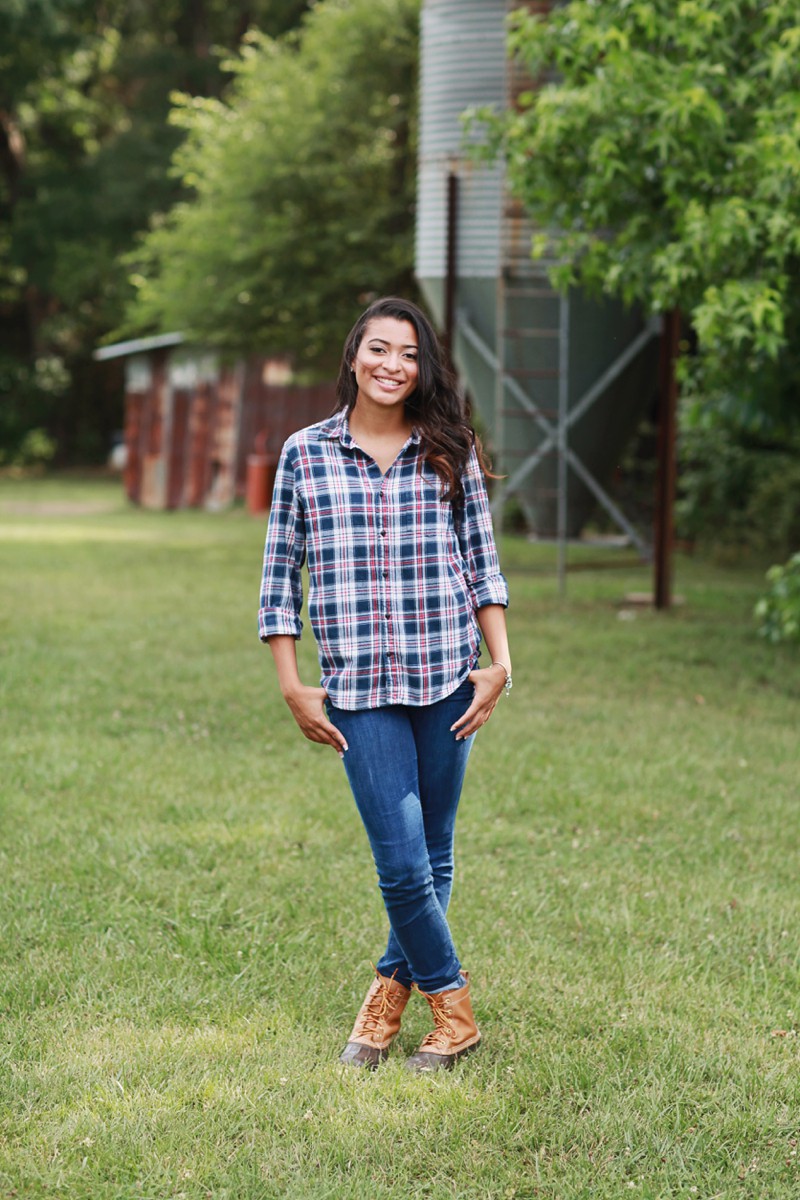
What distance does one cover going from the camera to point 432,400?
3.80m

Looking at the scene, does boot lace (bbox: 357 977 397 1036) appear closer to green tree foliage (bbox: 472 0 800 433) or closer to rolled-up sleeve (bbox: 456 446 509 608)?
rolled-up sleeve (bbox: 456 446 509 608)

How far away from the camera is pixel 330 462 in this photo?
3734mm

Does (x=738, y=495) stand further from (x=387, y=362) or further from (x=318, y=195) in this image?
(x=387, y=362)

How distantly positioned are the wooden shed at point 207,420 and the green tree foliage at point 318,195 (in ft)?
15.6

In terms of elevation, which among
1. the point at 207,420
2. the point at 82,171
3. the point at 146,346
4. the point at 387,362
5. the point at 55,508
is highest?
the point at 82,171

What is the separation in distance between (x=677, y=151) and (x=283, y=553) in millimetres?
5953

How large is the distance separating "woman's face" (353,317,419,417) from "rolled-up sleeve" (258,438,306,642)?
246 millimetres

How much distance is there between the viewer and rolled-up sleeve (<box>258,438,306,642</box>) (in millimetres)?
3732

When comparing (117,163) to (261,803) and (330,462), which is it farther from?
(330,462)

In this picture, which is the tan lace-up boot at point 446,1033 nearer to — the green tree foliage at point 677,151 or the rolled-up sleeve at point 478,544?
the rolled-up sleeve at point 478,544

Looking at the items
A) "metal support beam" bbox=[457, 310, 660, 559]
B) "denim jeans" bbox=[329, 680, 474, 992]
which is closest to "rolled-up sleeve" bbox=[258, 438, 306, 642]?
"denim jeans" bbox=[329, 680, 474, 992]

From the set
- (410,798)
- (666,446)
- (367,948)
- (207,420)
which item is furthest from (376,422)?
(207,420)

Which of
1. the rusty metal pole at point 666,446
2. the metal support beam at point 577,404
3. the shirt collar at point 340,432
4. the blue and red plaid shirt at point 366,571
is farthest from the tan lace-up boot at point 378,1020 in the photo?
the metal support beam at point 577,404

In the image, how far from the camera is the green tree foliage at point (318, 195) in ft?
68.1
